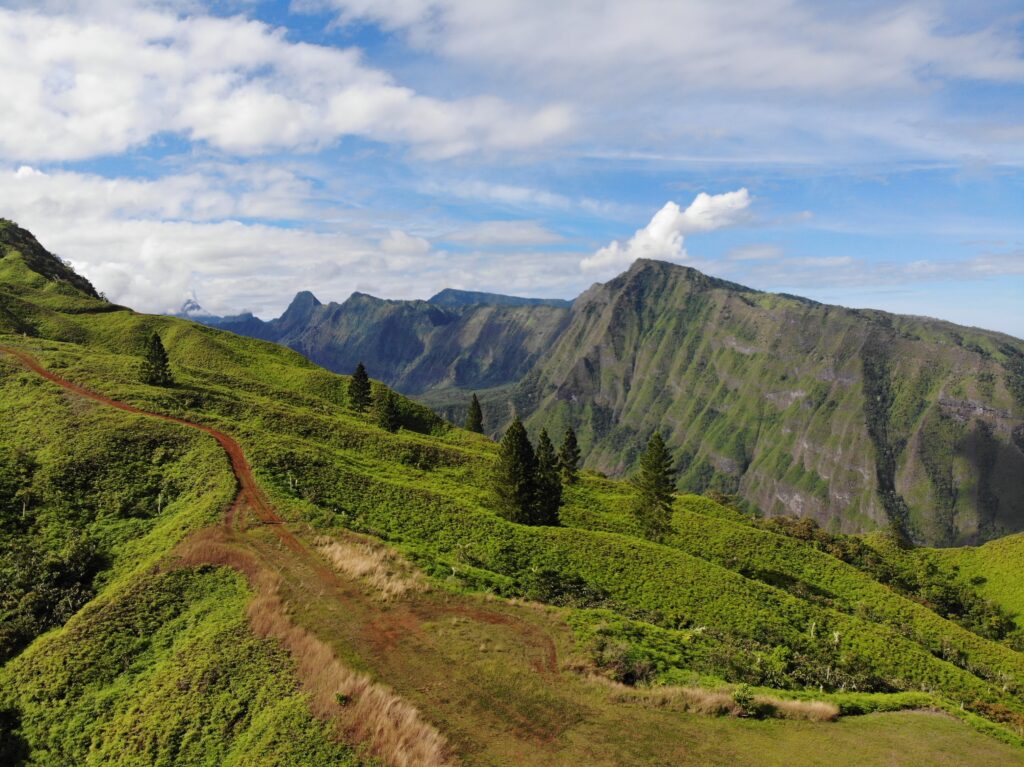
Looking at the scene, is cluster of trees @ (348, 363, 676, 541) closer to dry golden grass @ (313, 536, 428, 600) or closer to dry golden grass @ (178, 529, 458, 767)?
dry golden grass @ (313, 536, 428, 600)

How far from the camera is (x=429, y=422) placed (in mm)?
115062

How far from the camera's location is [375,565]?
33.0 meters

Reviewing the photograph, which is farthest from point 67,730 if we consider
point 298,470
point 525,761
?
point 298,470

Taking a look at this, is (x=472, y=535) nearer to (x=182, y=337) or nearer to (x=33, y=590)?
(x=33, y=590)

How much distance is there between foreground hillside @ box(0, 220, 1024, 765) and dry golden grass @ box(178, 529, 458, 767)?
10 cm

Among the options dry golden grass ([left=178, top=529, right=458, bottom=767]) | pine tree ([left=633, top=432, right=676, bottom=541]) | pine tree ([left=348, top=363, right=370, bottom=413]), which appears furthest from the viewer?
pine tree ([left=348, top=363, right=370, bottom=413])

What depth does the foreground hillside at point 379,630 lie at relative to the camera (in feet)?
70.8

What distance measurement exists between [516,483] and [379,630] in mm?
30962

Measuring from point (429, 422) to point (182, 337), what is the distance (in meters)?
57.4

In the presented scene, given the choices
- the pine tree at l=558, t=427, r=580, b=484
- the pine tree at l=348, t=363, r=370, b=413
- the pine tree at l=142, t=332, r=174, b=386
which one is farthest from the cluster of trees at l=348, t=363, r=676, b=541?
the pine tree at l=142, t=332, r=174, b=386

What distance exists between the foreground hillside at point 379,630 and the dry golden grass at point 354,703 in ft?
0.34

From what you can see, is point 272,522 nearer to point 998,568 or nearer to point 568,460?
point 568,460

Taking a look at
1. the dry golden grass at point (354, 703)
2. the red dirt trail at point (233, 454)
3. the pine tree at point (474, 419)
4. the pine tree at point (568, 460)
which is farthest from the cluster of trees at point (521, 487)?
the pine tree at point (474, 419)

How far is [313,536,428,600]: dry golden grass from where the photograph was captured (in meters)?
31.2
